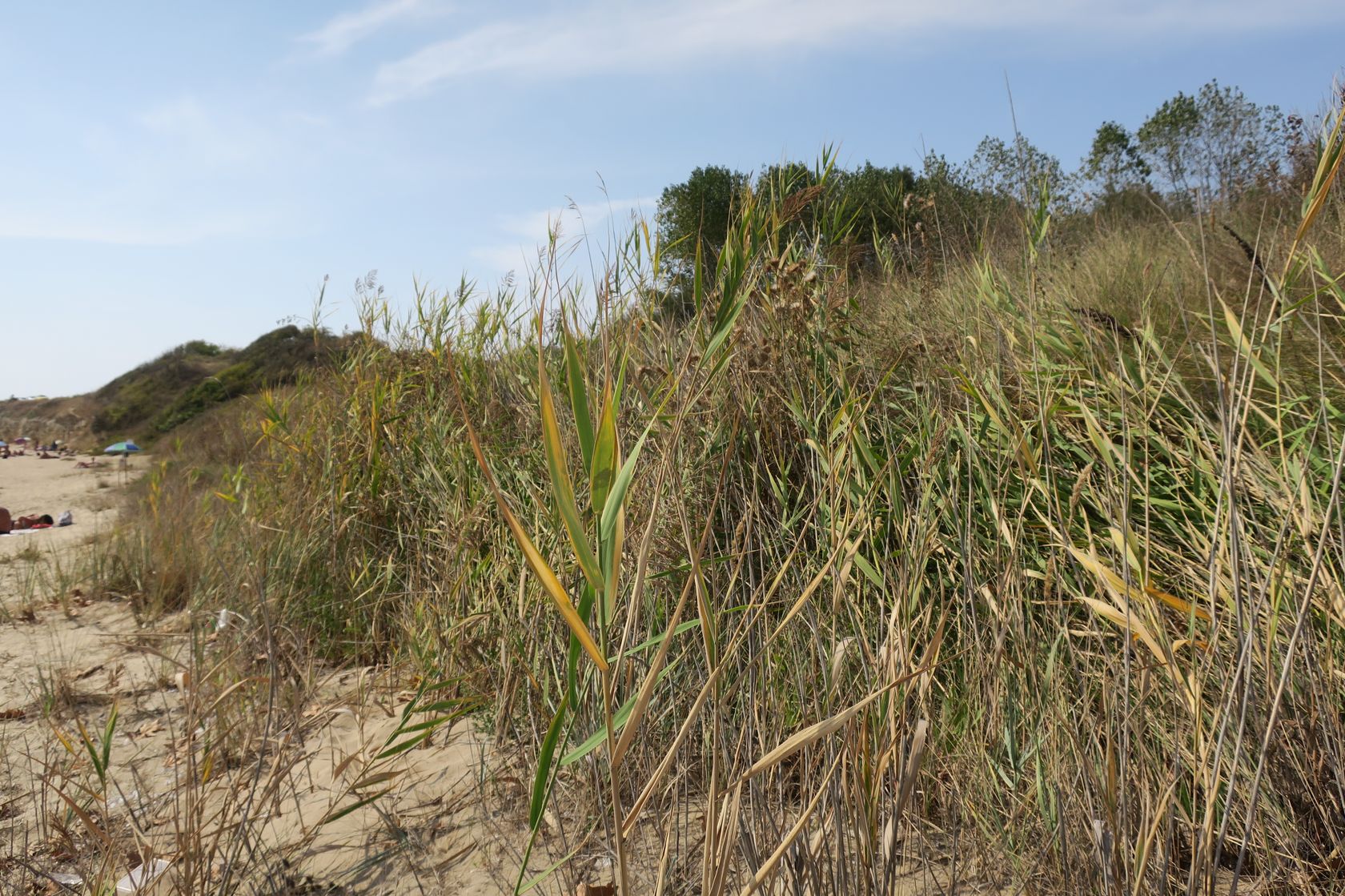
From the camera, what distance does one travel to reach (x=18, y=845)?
2.40m

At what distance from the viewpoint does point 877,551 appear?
2365 millimetres

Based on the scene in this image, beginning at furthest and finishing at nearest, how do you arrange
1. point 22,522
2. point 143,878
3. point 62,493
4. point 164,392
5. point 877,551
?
point 164,392
point 62,493
point 22,522
point 877,551
point 143,878

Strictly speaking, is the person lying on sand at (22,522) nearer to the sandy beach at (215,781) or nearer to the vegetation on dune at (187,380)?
the vegetation on dune at (187,380)

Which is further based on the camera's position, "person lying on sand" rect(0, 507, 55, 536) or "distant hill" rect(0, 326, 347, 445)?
"distant hill" rect(0, 326, 347, 445)

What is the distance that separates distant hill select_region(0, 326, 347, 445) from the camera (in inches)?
610

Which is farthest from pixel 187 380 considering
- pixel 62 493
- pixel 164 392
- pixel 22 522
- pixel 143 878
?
pixel 143 878

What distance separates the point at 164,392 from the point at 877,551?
21.8 meters

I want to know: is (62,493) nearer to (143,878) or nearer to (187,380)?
(187,380)

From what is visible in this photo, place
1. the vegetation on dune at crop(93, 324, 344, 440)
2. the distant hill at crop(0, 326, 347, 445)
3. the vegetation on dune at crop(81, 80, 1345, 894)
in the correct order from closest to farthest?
the vegetation on dune at crop(81, 80, 1345, 894) < the vegetation on dune at crop(93, 324, 344, 440) < the distant hill at crop(0, 326, 347, 445)

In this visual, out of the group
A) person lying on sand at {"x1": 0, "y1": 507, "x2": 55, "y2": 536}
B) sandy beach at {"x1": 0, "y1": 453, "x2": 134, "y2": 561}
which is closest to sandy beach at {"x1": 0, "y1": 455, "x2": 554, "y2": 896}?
sandy beach at {"x1": 0, "y1": 453, "x2": 134, "y2": 561}

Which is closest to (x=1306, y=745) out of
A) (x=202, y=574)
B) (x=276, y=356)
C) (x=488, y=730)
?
(x=488, y=730)

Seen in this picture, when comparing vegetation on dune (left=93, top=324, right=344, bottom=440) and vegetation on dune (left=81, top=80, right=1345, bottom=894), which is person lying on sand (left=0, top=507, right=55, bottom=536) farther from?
vegetation on dune (left=81, top=80, right=1345, bottom=894)

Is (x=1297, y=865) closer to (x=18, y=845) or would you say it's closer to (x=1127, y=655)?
(x=1127, y=655)

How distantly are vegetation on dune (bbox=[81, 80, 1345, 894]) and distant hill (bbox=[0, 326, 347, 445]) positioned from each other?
36.5 feet
